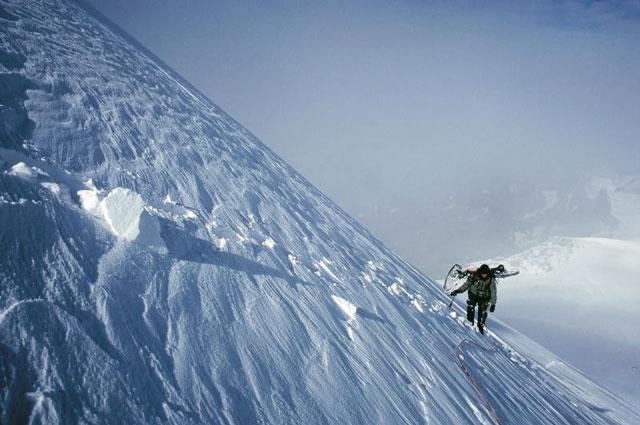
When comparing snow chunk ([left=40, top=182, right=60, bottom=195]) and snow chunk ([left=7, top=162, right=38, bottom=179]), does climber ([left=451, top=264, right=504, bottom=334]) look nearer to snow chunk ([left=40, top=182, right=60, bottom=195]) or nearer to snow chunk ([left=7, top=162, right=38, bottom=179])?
snow chunk ([left=40, top=182, right=60, bottom=195])

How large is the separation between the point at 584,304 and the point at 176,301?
57529mm

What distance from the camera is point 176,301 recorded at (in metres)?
3.11

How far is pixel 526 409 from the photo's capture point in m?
5.27

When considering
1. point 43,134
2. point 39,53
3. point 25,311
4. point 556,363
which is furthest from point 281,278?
point 556,363

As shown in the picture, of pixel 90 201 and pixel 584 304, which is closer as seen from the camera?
pixel 90 201

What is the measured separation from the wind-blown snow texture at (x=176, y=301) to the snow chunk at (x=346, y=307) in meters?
0.04

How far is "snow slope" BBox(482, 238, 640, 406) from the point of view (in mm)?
25167

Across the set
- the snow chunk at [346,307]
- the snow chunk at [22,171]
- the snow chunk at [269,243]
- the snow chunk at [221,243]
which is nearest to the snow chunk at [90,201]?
the snow chunk at [22,171]

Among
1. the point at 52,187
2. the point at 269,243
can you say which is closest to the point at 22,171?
the point at 52,187

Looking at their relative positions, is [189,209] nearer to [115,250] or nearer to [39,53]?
[115,250]

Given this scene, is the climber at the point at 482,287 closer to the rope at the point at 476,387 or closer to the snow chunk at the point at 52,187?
the rope at the point at 476,387

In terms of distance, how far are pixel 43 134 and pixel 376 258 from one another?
7.45 metres

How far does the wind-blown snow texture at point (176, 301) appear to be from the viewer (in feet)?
7.17

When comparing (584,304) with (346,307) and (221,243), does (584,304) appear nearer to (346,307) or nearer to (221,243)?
(346,307)
